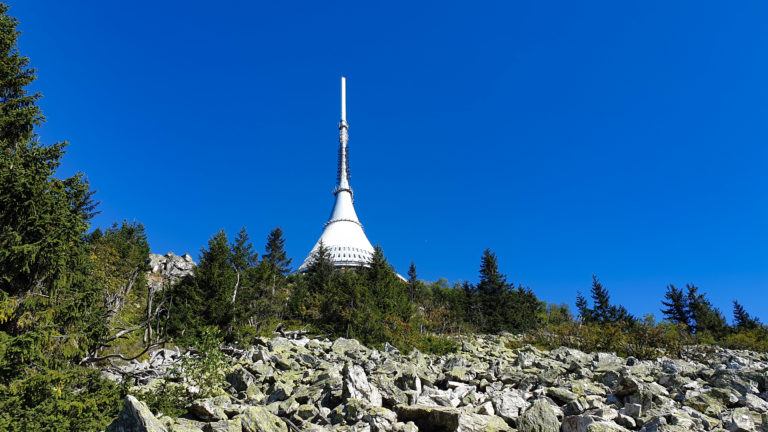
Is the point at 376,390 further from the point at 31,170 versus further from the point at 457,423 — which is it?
the point at 31,170

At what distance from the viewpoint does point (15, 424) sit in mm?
5281

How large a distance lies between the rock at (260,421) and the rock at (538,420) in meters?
3.90

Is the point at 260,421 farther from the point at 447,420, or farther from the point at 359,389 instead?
the point at 447,420

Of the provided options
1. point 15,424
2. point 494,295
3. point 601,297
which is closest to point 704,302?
point 601,297

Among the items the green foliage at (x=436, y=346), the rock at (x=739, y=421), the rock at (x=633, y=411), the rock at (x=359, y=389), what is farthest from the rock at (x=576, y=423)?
the green foliage at (x=436, y=346)

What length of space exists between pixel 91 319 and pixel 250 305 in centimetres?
1573

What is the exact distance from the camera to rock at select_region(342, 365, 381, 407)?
7.29 m

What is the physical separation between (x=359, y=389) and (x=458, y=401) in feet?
7.11

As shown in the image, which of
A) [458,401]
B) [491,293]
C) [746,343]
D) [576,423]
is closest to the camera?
[576,423]

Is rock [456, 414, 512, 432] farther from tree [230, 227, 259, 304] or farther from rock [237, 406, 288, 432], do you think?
tree [230, 227, 259, 304]

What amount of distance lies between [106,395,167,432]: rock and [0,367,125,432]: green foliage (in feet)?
6.65

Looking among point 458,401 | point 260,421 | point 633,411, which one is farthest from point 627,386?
point 260,421

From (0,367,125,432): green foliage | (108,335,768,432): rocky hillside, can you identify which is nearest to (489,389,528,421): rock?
(108,335,768,432): rocky hillside

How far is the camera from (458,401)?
25.9 ft
